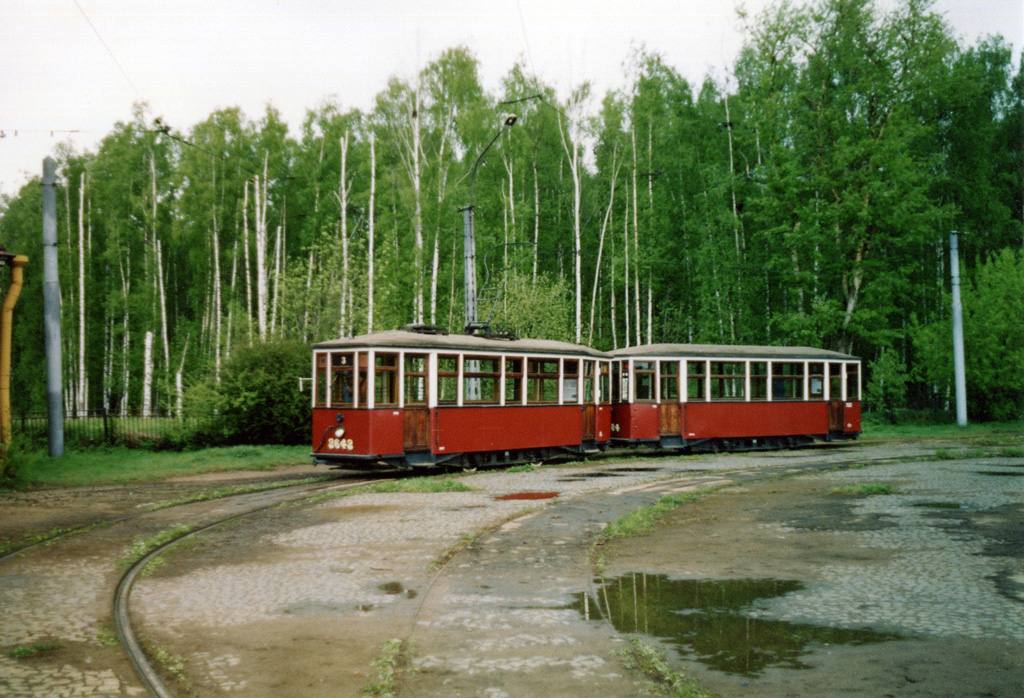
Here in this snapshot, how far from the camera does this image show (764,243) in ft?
140

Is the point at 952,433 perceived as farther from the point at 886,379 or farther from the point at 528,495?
the point at 528,495

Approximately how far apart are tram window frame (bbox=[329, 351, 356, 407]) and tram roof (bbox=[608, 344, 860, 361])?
27.9 feet

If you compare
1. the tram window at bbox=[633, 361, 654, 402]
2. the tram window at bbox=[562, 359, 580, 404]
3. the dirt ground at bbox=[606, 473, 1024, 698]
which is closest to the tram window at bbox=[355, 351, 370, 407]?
the tram window at bbox=[562, 359, 580, 404]

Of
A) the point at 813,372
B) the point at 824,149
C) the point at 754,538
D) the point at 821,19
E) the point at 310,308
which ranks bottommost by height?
the point at 754,538

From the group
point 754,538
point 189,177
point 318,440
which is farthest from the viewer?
point 189,177

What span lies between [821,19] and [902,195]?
7672mm

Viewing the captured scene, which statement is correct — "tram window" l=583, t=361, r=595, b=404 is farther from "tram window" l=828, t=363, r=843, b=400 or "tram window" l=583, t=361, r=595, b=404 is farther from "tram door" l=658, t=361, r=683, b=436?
"tram window" l=828, t=363, r=843, b=400

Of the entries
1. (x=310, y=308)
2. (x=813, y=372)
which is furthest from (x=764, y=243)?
(x=310, y=308)

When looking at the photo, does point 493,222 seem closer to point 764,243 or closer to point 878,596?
point 764,243

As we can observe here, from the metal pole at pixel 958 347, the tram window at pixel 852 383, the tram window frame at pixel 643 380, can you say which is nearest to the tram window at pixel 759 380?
the tram window frame at pixel 643 380

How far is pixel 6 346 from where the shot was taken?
1766cm

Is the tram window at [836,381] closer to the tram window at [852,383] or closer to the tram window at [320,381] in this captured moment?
the tram window at [852,383]

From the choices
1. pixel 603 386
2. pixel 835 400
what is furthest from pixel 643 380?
pixel 835 400

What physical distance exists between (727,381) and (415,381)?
34.0 feet
